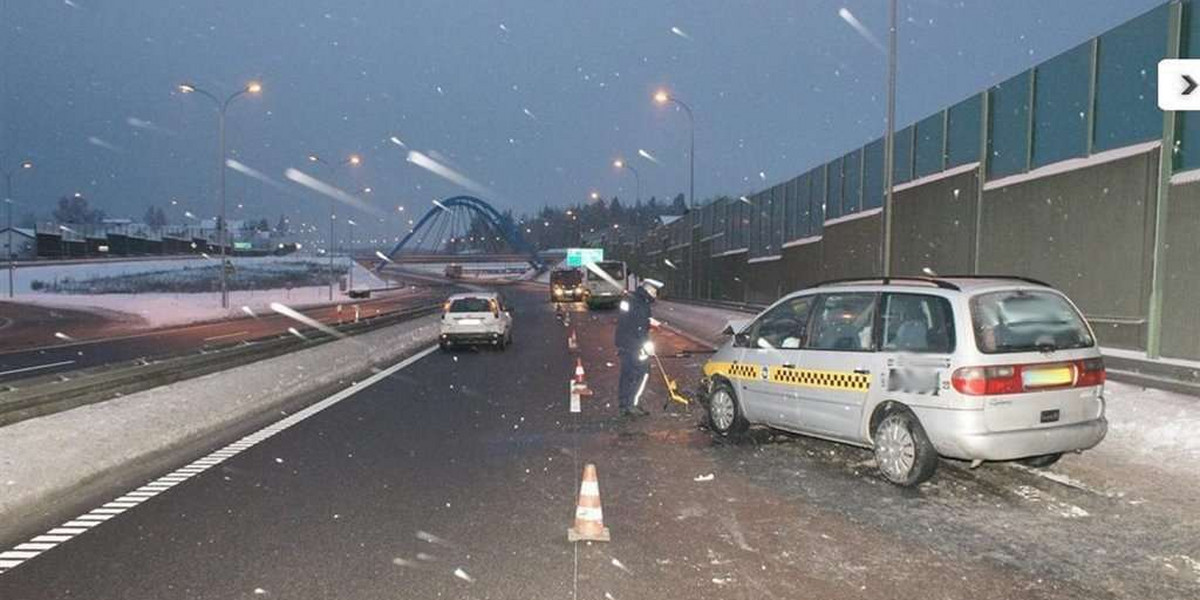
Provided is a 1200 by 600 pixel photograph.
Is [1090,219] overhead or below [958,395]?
overhead

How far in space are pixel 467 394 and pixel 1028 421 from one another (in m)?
9.13

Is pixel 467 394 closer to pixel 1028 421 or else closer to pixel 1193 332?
pixel 1028 421

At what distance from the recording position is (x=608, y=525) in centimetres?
641

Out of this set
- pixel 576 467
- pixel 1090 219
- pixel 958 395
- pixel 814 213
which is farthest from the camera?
pixel 814 213

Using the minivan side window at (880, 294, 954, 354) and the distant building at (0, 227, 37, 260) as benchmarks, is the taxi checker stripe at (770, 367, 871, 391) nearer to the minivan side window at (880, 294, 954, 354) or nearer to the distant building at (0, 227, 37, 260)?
the minivan side window at (880, 294, 954, 354)

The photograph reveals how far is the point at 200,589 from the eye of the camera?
199 inches

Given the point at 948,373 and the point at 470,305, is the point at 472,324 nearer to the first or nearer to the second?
the point at 470,305

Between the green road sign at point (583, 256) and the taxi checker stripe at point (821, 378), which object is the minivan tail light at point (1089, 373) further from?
the green road sign at point (583, 256)

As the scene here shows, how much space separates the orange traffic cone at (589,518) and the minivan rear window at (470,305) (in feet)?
57.7

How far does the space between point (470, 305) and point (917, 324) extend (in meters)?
17.2

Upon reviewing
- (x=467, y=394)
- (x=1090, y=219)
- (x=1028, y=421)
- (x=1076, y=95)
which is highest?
(x=1076, y=95)

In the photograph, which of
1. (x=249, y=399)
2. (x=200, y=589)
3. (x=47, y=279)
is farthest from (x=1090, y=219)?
(x=47, y=279)

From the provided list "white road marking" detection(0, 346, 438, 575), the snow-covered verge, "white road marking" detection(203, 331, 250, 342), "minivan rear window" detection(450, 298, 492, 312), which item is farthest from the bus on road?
"white road marking" detection(0, 346, 438, 575)

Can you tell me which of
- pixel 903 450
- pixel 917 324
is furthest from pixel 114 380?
pixel 917 324
